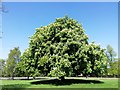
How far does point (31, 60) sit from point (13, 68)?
64.7 feet

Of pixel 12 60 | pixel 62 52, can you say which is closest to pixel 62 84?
pixel 62 52

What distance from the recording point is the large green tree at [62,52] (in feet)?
90.9

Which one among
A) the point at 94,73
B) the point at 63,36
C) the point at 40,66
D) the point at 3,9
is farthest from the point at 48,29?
the point at 3,9

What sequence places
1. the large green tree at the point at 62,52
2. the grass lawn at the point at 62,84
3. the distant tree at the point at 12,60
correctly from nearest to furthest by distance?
the grass lawn at the point at 62,84 → the large green tree at the point at 62,52 → the distant tree at the point at 12,60

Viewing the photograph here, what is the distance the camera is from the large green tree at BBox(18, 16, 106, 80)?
27719 mm

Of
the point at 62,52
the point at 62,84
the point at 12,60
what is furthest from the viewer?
the point at 12,60

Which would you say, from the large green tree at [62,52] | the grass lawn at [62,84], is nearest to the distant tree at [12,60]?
the large green tree at [62,52]

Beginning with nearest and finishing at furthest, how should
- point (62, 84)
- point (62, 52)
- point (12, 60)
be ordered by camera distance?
point (62, 84), point (62, 52), point (12, 60)

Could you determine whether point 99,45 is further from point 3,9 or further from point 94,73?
point 3,9

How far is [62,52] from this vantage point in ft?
91.2

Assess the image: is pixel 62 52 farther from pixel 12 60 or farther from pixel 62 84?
pixel 12 60

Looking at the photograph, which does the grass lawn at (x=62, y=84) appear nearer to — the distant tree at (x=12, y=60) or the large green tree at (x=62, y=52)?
the large green tree at (x=62, y=52)

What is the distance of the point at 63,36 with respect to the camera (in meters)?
29.3

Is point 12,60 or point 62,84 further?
point 12,60
